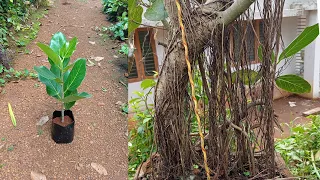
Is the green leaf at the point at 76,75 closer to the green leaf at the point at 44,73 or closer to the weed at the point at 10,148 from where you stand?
the green leaf at the point at 44,73

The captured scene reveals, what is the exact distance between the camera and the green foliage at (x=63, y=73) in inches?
49.9

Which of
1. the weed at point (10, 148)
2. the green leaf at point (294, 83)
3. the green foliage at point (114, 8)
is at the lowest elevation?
the weed at point (10, 148)

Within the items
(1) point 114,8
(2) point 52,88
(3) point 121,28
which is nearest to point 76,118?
(2) point 52,88

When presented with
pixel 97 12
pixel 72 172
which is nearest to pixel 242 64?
pixel 72 172

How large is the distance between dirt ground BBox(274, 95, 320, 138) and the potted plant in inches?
29.3

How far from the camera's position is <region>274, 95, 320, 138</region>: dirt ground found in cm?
121

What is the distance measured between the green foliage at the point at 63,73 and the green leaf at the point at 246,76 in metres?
0.67

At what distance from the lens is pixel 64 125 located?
4.58 feet

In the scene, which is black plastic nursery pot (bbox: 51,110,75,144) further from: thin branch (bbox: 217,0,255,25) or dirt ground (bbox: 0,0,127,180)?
thin branch (bbox: 217,0,255,25)

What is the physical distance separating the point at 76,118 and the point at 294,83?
1.04 meters

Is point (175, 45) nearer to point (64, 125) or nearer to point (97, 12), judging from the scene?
point (64, 125)

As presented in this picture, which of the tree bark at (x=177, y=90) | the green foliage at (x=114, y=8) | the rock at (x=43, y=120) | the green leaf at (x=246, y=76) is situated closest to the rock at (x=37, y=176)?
the rock at (x=43, y=120)

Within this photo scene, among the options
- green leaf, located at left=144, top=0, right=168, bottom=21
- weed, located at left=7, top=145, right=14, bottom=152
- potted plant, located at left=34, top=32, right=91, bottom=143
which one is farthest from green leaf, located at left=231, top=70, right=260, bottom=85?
weed, located at left=7, top=145, right=14, bottom=152

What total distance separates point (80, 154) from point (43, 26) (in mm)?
741
